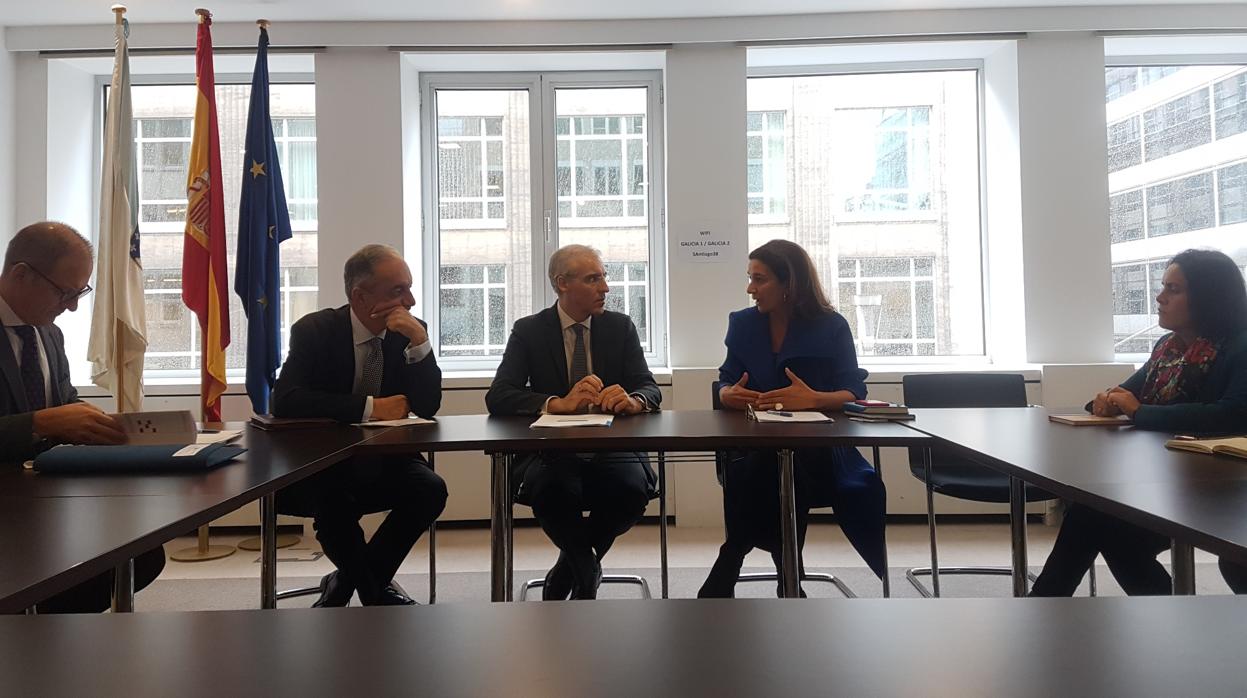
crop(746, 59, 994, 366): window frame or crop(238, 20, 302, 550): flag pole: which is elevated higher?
crop(746, 59, 994, 366): window frame

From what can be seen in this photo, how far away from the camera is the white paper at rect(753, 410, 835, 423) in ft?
7.46

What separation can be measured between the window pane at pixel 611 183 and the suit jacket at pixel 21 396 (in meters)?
2.96

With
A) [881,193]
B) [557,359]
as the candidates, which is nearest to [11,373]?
[557,359]

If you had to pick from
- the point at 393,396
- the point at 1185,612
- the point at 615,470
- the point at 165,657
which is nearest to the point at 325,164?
the point at 393,396

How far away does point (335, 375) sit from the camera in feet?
8.31

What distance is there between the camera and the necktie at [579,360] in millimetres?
2799

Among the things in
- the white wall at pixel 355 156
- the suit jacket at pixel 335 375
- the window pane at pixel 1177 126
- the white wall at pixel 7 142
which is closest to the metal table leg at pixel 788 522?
the suit jacket at pixel 335 375

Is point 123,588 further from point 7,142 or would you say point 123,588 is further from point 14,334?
point 7,142

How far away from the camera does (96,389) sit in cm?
411

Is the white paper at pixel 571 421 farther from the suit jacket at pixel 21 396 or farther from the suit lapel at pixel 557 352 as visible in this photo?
the suit jacket at pixel 21 396

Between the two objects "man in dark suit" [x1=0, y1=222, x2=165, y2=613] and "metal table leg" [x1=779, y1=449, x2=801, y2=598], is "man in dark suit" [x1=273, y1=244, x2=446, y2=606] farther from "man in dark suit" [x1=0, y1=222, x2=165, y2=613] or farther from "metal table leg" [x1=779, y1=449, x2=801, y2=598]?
"metal table leg" [x1=779, y1=449, x2=801, y2=598]

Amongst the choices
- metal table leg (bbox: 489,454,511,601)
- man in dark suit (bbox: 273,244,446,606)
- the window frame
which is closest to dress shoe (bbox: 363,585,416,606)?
man in dark suit (bbox: 273,244,446,606)

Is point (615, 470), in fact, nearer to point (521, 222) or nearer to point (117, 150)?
point (521, 222)

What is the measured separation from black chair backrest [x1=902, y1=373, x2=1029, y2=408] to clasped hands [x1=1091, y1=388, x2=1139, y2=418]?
33.8 inches
